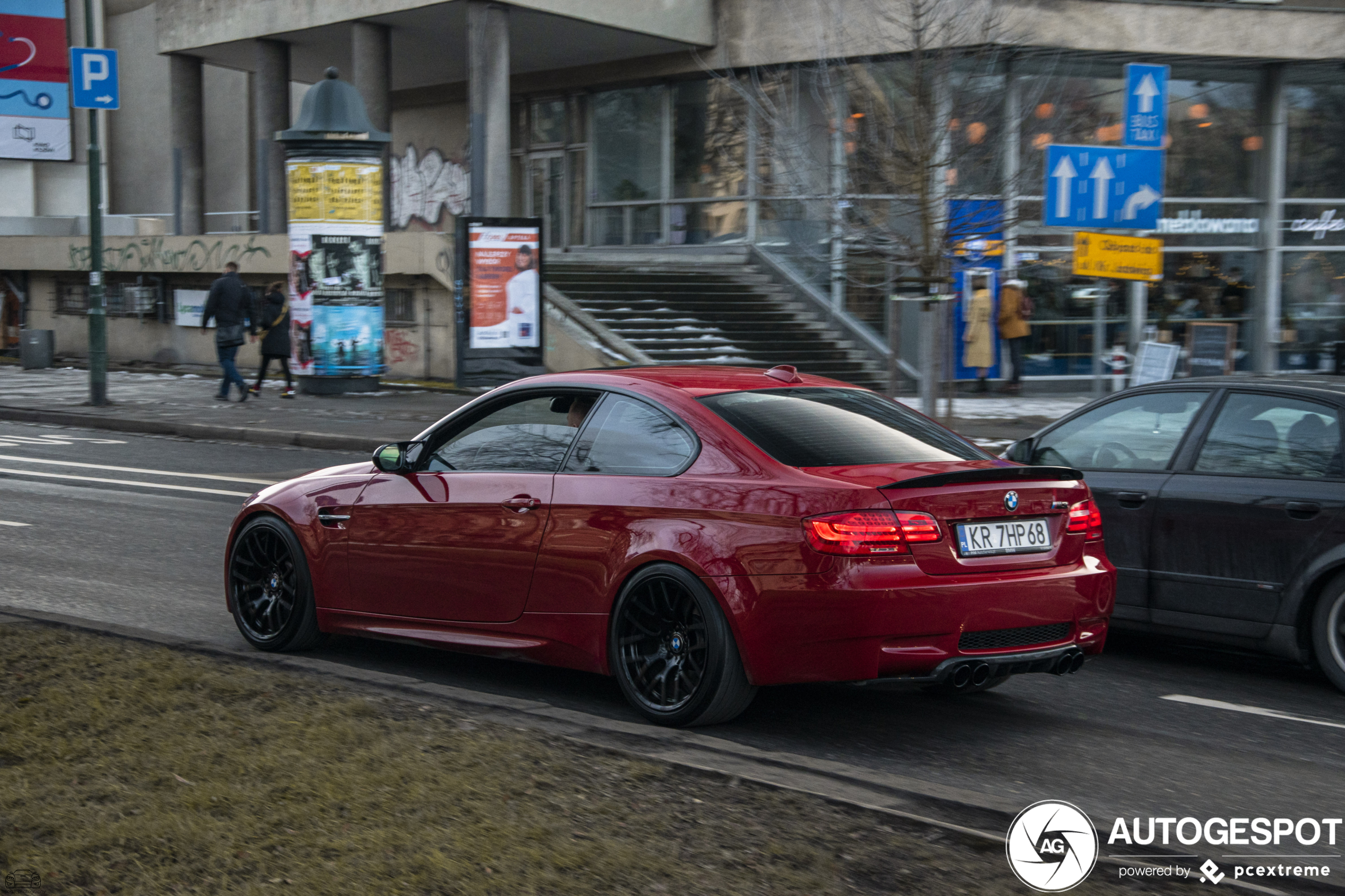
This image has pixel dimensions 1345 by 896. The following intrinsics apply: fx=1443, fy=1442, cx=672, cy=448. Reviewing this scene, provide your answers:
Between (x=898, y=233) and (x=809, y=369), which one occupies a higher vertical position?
(x=898, y=233)

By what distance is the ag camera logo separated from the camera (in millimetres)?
3758

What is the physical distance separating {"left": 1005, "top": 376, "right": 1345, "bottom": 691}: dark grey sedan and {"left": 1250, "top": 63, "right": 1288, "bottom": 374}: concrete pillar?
68.5ft

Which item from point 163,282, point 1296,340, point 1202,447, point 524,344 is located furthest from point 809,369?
point 1202,447

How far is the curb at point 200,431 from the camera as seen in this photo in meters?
17.0

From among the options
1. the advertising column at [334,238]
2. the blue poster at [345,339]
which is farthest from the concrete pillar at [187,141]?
the blue poster at [345,339]

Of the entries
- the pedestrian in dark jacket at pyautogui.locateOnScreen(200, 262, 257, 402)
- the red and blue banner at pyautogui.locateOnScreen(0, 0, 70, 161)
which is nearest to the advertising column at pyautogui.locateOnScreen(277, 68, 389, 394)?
the pedestrian in dark jacket at pyautogui.locateOnScreen(200, 262, 257, 402)

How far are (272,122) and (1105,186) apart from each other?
817 inches

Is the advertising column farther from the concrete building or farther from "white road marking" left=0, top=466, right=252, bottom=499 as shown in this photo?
"white road marking" left=0, top=466, right=252, bottom=499

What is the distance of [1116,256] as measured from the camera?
14820mm

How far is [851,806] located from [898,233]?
1291cm

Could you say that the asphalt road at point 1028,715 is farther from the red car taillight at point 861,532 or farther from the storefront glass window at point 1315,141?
the storefront glass window at point 1315,141

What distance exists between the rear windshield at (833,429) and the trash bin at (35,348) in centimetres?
2721

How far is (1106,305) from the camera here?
25.4 m

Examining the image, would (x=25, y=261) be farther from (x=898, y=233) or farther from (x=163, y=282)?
(x=898, y=233)
